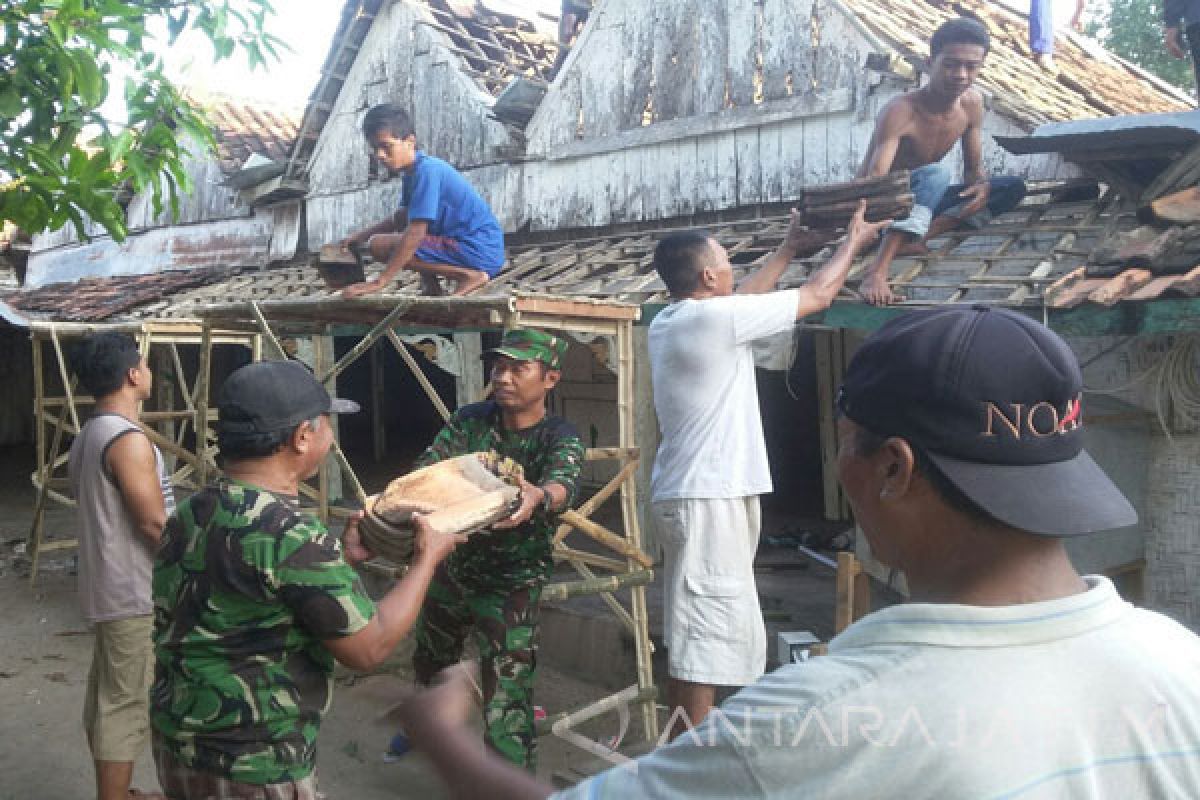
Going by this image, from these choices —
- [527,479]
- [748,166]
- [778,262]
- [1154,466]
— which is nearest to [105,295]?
[748,166]

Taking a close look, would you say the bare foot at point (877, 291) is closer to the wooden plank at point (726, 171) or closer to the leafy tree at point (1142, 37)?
the wooden plank at point (726, 171)

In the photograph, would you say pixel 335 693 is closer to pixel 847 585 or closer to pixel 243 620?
pixel 847 585

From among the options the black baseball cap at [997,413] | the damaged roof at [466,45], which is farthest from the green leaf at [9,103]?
the damaged roof at [466,45]

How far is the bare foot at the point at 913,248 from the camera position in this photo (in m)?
5.89

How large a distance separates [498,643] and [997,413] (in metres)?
3.13

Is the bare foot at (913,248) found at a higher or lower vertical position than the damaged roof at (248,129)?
lower

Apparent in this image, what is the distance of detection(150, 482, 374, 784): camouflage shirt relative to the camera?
2.30 metres

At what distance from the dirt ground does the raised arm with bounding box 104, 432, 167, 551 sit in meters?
1.16

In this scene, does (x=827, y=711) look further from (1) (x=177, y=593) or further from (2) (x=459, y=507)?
(2) (x=459, y=507)

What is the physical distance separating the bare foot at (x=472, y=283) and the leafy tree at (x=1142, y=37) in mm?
17234

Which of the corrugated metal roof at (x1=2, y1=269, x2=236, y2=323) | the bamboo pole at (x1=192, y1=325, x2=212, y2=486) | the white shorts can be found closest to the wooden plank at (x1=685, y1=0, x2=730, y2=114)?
the bamboo pole at (x1=192, y1=325, x2=212, y2=486)

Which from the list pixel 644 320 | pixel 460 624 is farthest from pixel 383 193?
pixel 460 624

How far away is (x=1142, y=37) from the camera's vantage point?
1886cm

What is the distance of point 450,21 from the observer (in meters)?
11.7
